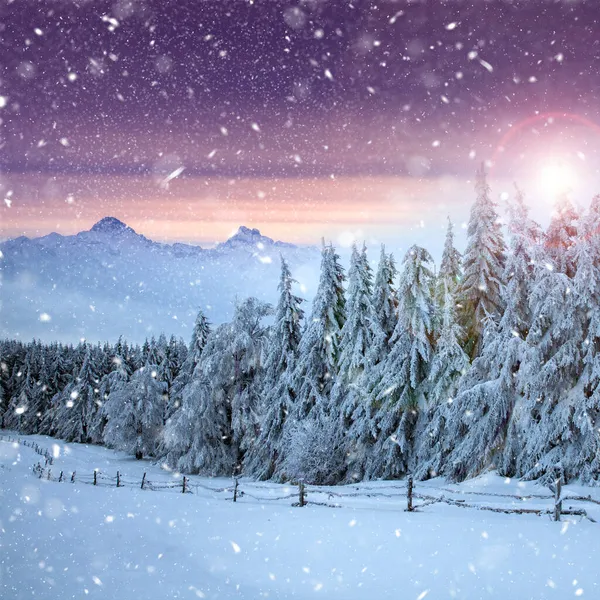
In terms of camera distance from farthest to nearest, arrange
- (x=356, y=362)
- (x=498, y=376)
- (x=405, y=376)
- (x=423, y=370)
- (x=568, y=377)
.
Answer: (x=356, y=362) → (x=423, y=370) → (x=405, y=376) → (x=498, y=376) → (x=568, y=377)

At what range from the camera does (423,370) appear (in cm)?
3177

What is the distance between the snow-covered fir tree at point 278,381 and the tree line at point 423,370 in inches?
4.0

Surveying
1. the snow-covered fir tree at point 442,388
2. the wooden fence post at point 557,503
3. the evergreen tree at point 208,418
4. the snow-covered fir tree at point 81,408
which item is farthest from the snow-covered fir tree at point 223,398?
the snow-covered fir tree at point 81,408

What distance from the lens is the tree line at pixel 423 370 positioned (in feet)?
76.3

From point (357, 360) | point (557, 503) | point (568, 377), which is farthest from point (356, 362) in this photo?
point (557, 503)

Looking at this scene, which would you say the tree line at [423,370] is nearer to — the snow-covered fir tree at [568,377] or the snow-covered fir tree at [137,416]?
the snow-covered fir tree at [568,377]

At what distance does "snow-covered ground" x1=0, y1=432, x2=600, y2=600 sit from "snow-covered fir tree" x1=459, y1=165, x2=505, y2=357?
1091 centimetres

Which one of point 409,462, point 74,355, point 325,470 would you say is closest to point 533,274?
point 409,462

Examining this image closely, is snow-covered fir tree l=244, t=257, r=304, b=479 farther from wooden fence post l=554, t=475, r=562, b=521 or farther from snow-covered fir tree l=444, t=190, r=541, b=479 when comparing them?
wooden fence post l=554, t=475, r=562, b=521

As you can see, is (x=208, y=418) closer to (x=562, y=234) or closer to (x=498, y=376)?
(x=498, y=376)

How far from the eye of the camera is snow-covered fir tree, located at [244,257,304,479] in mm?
36562

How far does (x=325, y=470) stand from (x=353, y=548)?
17.7 m

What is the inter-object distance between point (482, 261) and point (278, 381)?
15.1m

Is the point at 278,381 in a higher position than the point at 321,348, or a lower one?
lower
